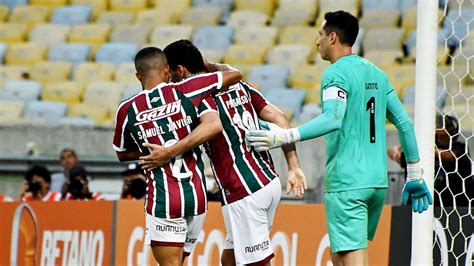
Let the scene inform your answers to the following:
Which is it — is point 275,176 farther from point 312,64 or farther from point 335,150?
point 312,64

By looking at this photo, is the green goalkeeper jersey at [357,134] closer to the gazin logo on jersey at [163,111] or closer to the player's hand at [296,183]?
the player's hand at [296,183]

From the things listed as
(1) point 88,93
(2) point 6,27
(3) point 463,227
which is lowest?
(3) point 463,227

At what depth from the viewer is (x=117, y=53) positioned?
48.8 feet

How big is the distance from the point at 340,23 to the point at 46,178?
5347 mm

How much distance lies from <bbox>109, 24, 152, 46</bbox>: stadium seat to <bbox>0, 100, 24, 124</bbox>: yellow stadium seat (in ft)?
6.30

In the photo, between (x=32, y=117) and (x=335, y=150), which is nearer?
(x=335, y=150)

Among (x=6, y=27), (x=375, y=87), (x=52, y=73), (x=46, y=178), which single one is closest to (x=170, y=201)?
(x=375, y=87)

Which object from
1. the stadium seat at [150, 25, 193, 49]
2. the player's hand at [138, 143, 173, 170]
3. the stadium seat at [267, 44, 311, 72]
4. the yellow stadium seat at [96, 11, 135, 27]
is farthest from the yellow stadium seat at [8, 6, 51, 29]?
the player's hand at [138, 143, 173, 170]

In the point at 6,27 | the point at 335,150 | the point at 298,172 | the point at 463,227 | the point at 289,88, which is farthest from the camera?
the point at 6,27

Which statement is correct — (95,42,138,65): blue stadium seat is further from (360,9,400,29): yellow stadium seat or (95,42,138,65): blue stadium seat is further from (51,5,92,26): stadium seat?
(360,9,400,29): yellow stadium seat

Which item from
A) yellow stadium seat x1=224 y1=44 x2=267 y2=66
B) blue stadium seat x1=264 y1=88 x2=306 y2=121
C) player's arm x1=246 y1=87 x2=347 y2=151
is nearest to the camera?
player's arm x1=246 y1=87 x2=347 y2=151

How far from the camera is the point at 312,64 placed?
13.9 m

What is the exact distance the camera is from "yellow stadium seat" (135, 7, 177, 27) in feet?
51.2

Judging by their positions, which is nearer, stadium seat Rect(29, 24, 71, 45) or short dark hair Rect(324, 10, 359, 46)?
short dark hair Rect(324, 10, 359, 46)
